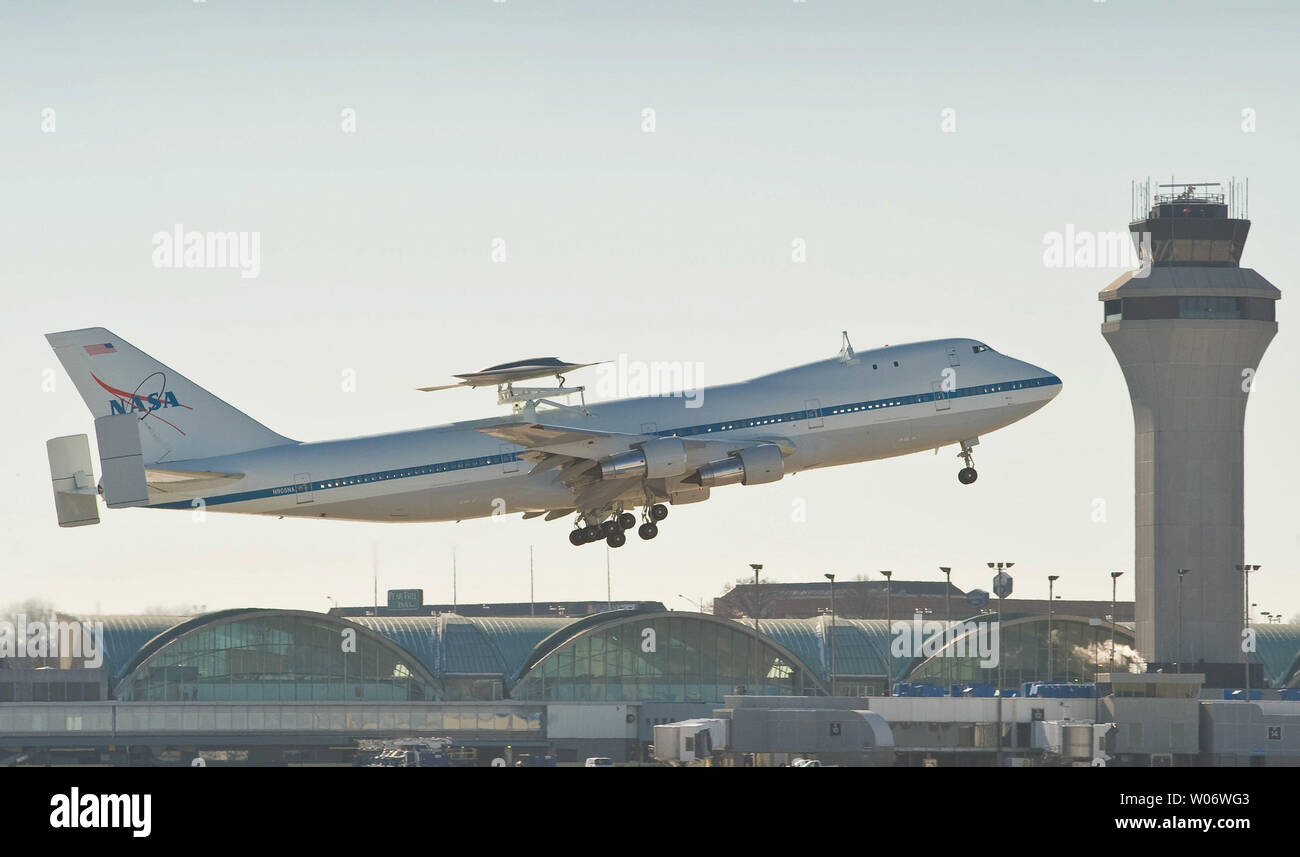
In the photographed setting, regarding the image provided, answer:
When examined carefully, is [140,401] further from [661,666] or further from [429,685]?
[661,666]

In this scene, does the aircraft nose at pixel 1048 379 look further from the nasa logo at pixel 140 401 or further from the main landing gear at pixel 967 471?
the nasa logo at pixel 140 401

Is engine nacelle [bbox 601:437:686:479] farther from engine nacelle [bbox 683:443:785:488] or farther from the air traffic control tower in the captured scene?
the air traffic control tower

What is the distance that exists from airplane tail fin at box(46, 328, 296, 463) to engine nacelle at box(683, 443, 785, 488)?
60.6ft

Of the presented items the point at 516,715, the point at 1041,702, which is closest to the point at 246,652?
the point at 516,715

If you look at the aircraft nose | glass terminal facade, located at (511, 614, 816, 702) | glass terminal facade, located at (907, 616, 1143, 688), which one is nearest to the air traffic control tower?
glass terminal facade, located at (907, 616, 1143, 688)

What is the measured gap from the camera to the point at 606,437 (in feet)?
282

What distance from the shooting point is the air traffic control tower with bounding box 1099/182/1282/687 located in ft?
641

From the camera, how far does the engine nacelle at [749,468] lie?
85.5 meters

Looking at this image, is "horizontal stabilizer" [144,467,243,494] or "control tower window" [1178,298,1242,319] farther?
"control tower window" [1178,298,1242,319]

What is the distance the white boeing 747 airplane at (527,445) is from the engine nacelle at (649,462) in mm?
59

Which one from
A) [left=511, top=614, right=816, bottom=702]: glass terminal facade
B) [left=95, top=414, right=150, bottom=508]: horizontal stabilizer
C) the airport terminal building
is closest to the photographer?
[left=95, top=414, right=150, bottom=508]: horizontal stabilizer
